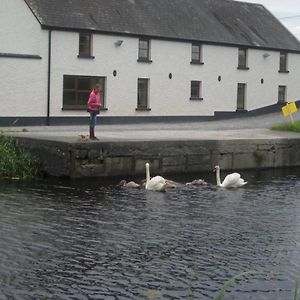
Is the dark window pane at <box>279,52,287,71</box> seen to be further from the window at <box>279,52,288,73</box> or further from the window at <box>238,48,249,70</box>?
the window at <box>238,48,249,70</box>

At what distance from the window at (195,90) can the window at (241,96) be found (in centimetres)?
354

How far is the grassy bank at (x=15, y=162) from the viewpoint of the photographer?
65.8ft

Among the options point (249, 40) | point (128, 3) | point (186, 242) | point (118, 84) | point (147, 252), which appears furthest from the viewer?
point (249, 40)

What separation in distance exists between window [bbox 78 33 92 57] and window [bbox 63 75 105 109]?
3.85 ft

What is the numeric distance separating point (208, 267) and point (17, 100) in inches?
898

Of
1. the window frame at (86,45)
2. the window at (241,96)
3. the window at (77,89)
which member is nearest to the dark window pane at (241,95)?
the window at (241,96)

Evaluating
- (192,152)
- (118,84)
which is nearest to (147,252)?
(192,152)

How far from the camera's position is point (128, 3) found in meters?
38.0

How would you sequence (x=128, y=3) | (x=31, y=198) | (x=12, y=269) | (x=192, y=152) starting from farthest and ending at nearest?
(x=128, y=3)
(x=192, y=152)
(x=31, y=198)
(x=12, y=269)

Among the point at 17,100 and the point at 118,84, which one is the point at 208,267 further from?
the point at 118,84

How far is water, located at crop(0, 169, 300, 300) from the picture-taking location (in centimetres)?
970

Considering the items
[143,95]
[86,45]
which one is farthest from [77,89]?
[143,95]

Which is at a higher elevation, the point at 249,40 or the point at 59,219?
the point at 249,40

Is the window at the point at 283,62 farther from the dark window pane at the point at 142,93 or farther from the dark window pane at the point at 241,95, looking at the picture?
the dark window pane at the point at 142,93
